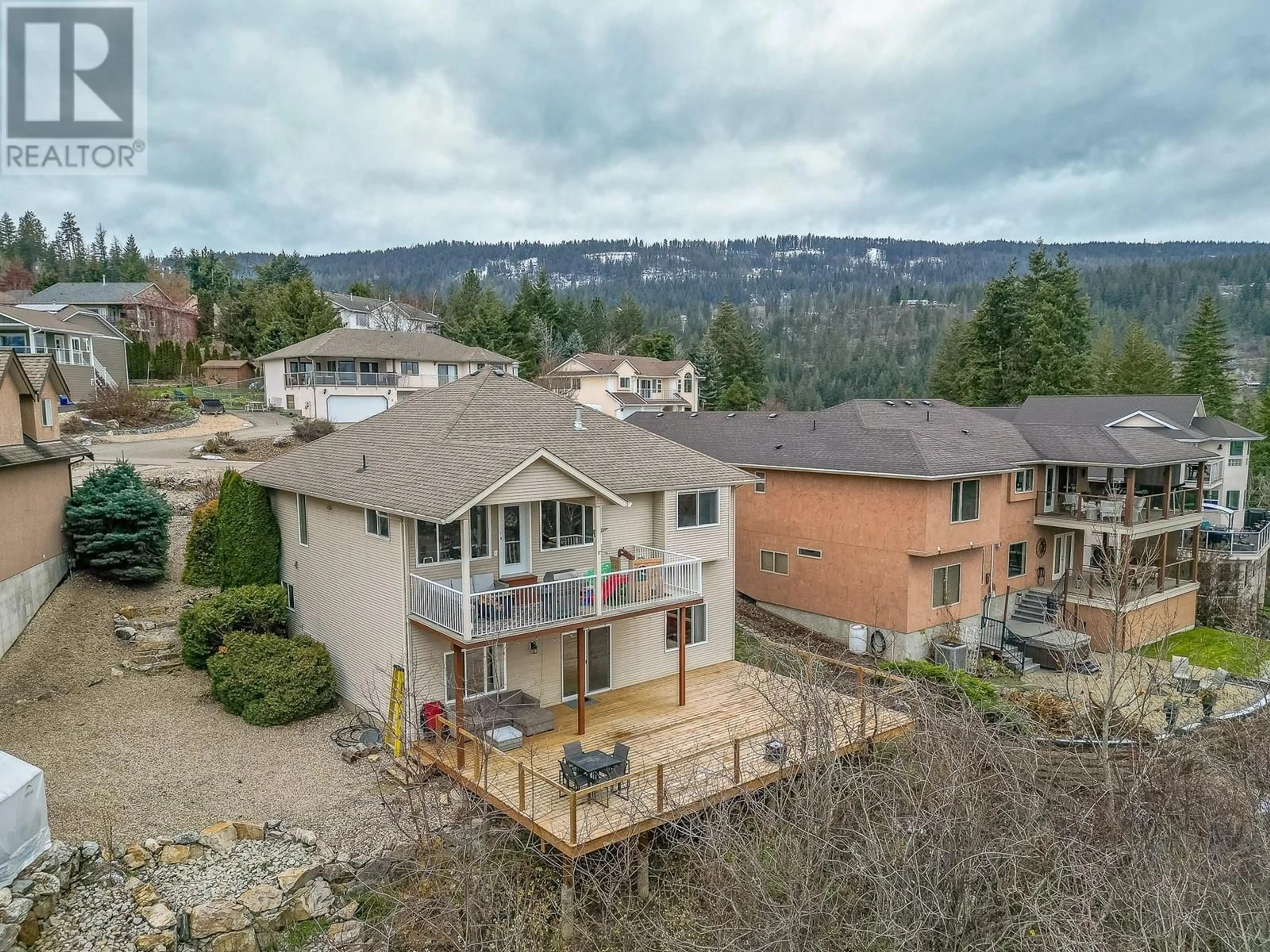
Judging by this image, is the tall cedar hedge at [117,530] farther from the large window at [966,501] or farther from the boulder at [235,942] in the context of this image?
the large window at [966,501]

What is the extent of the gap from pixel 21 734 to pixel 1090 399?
139 ft

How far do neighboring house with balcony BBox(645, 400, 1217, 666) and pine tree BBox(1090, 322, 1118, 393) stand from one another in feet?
82.9

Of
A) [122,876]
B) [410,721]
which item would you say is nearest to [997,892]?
[410,721]

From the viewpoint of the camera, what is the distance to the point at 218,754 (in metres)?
14.4

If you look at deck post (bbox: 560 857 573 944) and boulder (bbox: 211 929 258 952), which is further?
deck post (bbox: 560 857 573 944)

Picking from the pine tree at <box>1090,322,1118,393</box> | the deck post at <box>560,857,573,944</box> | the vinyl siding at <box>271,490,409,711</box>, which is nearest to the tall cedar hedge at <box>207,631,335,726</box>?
the vinyl siding at <box>271,490,409,711</box>

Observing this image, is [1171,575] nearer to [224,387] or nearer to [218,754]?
[218,754]

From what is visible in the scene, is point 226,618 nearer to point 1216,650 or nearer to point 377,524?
point 377,524

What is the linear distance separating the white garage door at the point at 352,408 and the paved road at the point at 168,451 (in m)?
3.58

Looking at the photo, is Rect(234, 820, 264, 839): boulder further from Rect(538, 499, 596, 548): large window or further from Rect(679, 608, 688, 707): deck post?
Rect(679, 608, 688, 707): deck post

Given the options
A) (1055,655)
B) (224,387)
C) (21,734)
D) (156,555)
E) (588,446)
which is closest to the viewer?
(21,734)

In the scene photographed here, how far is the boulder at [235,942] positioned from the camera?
10656mm

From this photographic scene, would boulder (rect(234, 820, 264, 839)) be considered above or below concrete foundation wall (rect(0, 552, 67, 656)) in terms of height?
below

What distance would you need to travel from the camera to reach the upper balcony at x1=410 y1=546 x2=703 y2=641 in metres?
14.2
